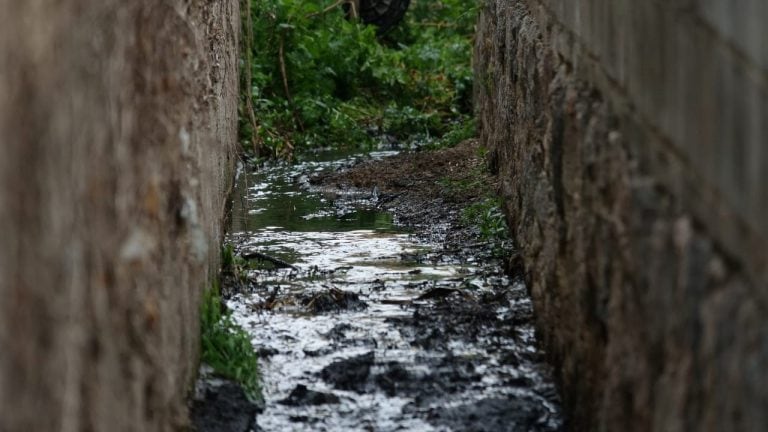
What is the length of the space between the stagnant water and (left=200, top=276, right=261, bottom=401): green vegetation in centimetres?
11

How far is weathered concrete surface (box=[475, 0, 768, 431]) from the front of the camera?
7.79 feet

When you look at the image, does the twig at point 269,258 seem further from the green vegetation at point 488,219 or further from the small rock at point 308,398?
the small rock at point 308,398

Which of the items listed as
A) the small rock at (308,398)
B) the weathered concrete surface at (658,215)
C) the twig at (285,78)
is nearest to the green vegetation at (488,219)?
the weathered concrete surface at (658,215)

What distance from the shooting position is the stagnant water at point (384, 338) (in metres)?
4.80

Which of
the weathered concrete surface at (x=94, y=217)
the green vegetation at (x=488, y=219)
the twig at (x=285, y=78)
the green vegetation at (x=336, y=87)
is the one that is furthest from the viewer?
the twig at (x=285, y=78)

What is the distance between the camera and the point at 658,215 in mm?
2990

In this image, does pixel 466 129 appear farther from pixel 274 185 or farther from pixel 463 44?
pixel 463 44

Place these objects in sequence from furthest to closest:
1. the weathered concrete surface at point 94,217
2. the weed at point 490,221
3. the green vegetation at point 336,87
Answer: the green vegetation at point 336,87, the weed at point 490,221, the weathered concrete surface at point 94,217

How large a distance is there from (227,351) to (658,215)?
2.67m

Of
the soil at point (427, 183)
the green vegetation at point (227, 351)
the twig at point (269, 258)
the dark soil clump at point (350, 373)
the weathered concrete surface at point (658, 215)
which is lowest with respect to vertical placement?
the soil at point (427, 183)

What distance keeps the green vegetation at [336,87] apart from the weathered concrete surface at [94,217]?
8.10m

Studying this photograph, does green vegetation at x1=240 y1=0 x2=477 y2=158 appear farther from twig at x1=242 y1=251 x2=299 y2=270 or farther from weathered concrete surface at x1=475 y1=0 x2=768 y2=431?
weathered concrete surface at x1=475 y1=0 x2=768 y2=431

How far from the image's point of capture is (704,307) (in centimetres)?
259

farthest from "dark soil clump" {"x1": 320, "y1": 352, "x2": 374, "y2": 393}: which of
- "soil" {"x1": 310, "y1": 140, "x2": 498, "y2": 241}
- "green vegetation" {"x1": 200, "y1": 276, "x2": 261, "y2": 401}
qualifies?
"soil" {"x1": 310, "y1": 140, "x2": 498, "y2": 241}
